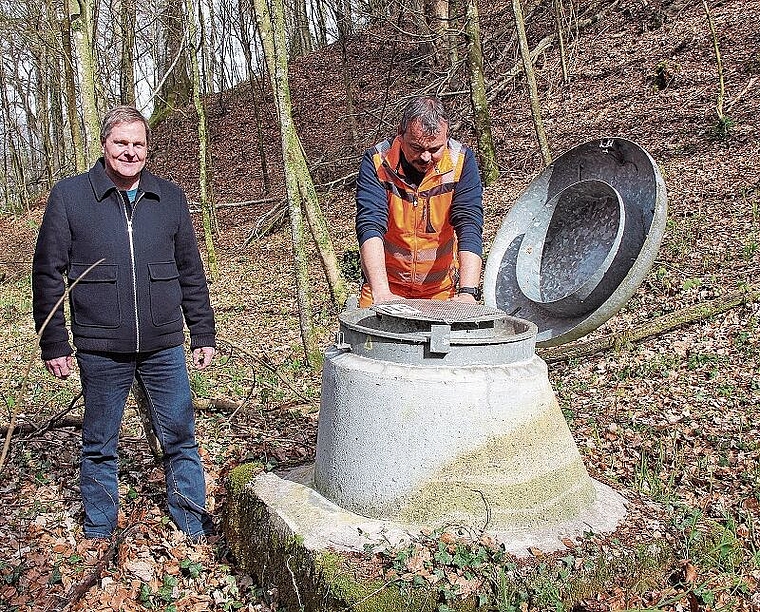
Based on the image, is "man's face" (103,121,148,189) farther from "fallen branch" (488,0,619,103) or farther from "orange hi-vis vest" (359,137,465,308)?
"fallen branch" (488,0,619,103)

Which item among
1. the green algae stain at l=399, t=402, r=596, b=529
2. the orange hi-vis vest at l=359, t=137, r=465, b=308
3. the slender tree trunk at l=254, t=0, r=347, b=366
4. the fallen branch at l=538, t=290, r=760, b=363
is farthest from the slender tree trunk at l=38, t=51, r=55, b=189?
the green algae stain at l=399, t=402, r=596, b=529

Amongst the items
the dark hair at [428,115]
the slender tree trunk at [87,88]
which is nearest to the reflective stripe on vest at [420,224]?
the dark hair at [428,115]

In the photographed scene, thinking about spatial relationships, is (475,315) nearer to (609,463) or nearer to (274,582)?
(274,582)

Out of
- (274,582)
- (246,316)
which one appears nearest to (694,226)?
(246,316)

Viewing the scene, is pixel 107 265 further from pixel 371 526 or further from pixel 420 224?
pixel 371 526

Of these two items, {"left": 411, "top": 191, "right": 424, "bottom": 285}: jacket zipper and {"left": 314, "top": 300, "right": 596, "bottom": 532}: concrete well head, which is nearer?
{"left": 314, "top": 300, "right": 596, "bottom": 532}: concrete well head

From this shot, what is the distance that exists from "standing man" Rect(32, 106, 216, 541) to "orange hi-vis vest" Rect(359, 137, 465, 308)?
3.54 ft

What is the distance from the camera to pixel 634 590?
318 cm

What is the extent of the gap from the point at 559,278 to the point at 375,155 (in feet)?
5.62

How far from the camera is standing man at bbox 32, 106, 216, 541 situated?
3578 millimetres

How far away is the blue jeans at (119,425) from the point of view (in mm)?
3740

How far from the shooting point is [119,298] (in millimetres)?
3646

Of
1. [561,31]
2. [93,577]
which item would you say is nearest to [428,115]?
[93,577]

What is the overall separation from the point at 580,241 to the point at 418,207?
1533 millimetres
